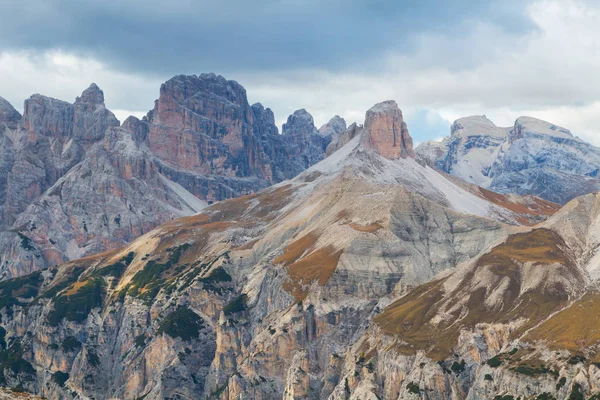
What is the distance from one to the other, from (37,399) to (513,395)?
103769 mm

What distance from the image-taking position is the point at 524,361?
653ft

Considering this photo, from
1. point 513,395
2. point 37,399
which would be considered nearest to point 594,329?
point 513,395

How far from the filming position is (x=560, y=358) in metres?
194

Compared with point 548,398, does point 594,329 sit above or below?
above

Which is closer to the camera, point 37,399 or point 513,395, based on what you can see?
point 37,399

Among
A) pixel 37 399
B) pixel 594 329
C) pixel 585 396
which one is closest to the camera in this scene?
pixel 37 399

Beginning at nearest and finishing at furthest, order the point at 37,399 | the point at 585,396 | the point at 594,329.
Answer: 1. the point at 37,399
2. the point at 585,396
3. the point at 594,329

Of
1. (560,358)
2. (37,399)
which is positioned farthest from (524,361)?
(37,399)

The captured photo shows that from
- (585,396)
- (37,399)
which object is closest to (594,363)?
(585,396)

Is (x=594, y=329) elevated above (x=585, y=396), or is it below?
above

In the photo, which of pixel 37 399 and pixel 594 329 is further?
pixel 594 329

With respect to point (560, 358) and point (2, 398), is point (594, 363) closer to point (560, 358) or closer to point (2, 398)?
point (560, 358)

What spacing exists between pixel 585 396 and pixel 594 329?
65.4ft

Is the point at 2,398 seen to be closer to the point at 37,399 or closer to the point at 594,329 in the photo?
the point at 37,399
